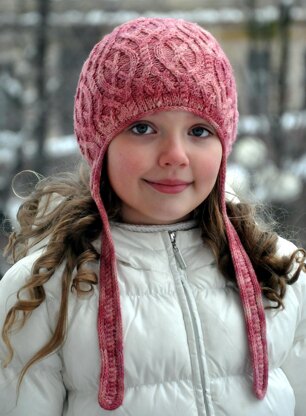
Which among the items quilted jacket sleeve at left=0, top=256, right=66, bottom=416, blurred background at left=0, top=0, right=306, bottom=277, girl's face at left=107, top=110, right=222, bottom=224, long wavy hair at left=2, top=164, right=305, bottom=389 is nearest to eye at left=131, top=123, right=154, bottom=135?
girl's face at left=107, top=110, right=222, bottom=224

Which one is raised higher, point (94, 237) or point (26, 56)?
point (94, 237)

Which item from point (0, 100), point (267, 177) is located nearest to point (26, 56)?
point (0, 100)

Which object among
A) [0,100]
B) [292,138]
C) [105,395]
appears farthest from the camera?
[292,138]

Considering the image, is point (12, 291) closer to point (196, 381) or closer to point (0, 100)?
point (196, 381)

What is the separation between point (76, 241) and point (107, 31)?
285cm

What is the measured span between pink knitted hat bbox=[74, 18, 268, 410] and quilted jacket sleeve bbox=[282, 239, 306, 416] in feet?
0.32

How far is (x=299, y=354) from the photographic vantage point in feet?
4.07

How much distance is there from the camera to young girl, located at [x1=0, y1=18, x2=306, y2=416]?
109 cm

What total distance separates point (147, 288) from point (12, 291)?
0.69ft

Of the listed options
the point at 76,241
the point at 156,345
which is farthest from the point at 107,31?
the point at 156,345

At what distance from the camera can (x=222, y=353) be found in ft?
3.76

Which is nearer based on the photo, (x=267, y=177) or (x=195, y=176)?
(x=195, y=176)

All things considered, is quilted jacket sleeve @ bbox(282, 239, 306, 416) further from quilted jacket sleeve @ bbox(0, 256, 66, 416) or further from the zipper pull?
quilted jacket sleeve @ bbox(0, 256, 66, 416)

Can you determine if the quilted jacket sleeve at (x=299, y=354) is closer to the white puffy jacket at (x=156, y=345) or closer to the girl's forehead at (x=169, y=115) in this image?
the white puffy jacket at (x=156, y=345)
